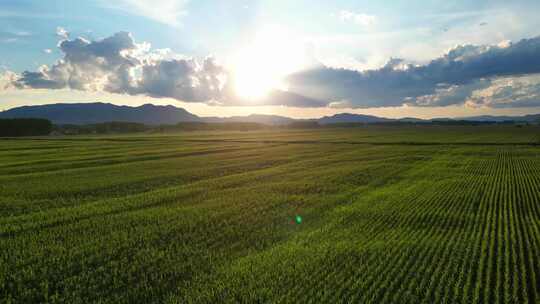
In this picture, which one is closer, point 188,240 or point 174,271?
point 174,271

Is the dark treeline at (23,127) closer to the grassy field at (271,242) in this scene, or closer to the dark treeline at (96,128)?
the dark treeline at (96,128)

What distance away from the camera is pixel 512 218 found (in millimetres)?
16797

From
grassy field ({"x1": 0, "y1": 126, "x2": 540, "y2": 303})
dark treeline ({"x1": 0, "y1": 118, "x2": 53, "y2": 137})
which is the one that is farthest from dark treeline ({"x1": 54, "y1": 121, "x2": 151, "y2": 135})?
grassy field ({"x1": 0, "y1": 126, "x2": 540, "y2": 303})

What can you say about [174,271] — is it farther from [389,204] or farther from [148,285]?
[389,204]

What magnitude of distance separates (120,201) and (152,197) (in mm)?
2021

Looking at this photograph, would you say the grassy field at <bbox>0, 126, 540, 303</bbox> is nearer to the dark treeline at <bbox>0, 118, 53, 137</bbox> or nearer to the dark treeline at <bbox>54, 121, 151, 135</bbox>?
the dark treeline at <bbox>0, 118, 53, 137</bbox>

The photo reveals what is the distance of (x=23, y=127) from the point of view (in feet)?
452

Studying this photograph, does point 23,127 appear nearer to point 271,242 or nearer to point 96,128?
point 96,128

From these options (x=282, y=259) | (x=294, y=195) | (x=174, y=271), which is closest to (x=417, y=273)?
(x=282, y=259)

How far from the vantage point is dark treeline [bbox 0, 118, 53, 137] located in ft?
435

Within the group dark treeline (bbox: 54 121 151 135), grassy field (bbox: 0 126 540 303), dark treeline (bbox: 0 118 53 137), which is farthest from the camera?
dark treeline (bbox: 54 121 151 135)

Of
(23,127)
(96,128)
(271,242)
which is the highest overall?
(23,127)

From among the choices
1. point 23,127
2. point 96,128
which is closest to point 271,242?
point 23,127

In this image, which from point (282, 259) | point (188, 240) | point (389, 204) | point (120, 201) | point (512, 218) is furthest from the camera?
point (120, 201)
